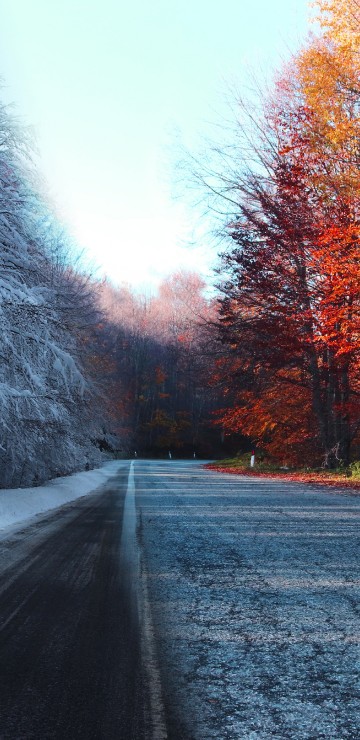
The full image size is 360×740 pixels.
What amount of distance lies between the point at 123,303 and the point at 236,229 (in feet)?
167

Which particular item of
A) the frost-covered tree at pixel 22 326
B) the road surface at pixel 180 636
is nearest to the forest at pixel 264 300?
the frost-covered tree at pixel 22 326

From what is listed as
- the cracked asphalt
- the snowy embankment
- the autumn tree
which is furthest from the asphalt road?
the autumn tree

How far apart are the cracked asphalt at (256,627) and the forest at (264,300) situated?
11.4 ft

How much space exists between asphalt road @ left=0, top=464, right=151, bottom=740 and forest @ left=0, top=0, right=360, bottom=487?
3.43m

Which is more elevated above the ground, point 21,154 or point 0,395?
point 21,154

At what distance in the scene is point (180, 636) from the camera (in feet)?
11.4

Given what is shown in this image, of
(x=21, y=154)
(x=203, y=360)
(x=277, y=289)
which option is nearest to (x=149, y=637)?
(x=21, y=154)

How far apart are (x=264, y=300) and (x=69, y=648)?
18398 mm

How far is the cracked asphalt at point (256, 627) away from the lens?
2451mm

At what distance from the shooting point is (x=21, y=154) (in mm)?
9875

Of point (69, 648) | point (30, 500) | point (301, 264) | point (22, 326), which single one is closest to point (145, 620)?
point (69, 648)

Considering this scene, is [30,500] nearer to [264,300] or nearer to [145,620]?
[145,620]

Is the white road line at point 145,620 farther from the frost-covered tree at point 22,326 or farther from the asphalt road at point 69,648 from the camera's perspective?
the frost-covered tree at point 22,326

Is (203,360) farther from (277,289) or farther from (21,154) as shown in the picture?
(21,154)
